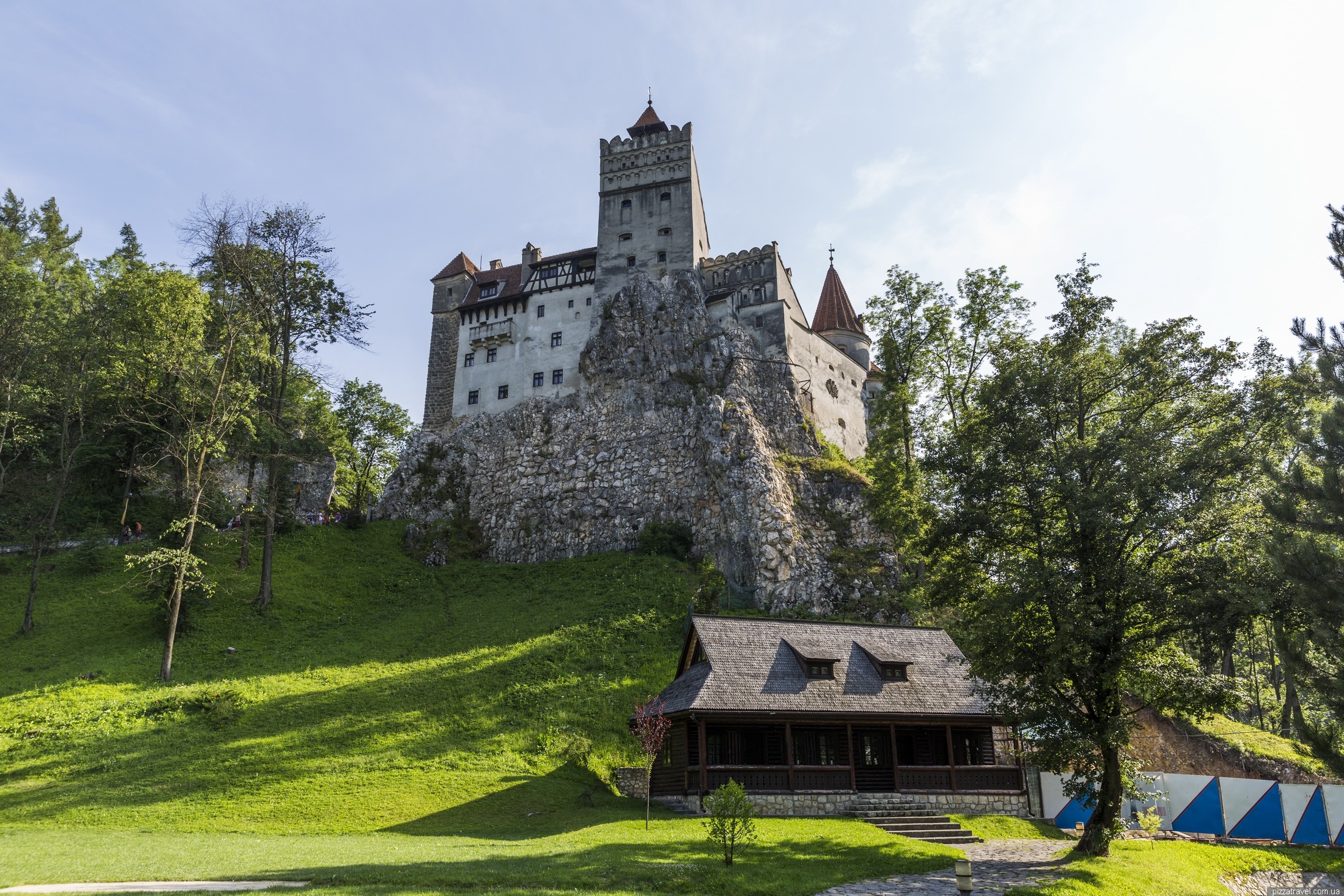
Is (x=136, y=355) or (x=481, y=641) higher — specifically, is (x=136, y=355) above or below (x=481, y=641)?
above

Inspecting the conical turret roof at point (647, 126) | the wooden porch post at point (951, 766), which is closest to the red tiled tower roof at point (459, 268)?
the conical turret roof at point (647, 126)

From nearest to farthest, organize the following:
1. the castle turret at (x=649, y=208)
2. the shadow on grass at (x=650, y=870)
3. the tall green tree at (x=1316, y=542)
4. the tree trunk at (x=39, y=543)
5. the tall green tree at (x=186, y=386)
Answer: the tall green tree at (x=1316, y=542) → the shadow on grass at (x=650, y=870) → the tall green tree at (x=186, y=386) → the tree trunk at (x=39, y=543) → the castle turret at (x=649, y=208)

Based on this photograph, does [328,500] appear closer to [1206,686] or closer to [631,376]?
[631,376]

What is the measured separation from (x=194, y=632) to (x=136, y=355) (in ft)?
45.5

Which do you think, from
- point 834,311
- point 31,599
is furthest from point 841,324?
point 31,599

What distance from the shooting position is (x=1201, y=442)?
20.0m

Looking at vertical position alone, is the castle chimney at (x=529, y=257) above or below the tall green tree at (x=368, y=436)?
above

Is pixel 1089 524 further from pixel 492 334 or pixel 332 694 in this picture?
pixel 492 334

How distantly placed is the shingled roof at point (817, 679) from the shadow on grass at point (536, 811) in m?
3.32

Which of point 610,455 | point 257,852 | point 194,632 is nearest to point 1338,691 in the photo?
point 257,852

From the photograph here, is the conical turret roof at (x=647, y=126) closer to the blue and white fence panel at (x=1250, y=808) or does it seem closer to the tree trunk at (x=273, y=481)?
the tree trunk at (x=273, y=481)

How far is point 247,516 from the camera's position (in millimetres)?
39875

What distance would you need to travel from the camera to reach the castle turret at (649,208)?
59.1 m

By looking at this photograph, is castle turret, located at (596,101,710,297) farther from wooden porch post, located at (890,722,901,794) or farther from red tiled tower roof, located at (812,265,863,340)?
wooden porch post, located at (890,722,901,794)
